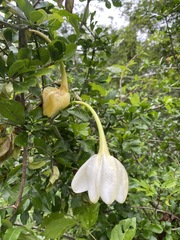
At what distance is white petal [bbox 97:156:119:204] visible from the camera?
0.54 metres

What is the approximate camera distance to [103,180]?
56 cm

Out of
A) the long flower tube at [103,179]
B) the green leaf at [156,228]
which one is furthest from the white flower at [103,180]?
the green leaf at [156,228]

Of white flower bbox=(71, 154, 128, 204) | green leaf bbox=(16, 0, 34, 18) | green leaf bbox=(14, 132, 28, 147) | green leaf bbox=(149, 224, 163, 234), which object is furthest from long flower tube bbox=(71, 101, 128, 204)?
green leaf bbox=(149, 224, 163, 234)

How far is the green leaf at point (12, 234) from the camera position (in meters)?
0.51

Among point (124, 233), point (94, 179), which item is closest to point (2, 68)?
point (94, 179)

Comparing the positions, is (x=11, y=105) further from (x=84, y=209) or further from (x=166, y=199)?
(x=166, y=199)

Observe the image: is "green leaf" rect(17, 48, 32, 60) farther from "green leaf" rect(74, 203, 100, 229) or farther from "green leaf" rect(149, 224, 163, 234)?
"green leaf" rect(149, 224, 163, 234)

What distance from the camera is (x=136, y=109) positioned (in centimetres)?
110

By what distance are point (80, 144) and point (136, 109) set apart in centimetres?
36

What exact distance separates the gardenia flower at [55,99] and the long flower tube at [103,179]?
10cm

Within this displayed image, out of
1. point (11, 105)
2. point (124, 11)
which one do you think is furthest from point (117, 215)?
point (124, 11)

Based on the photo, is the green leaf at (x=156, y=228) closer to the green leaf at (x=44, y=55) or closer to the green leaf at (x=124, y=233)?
the green leaf at (x=124, y=233)

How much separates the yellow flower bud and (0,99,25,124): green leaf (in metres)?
0.05

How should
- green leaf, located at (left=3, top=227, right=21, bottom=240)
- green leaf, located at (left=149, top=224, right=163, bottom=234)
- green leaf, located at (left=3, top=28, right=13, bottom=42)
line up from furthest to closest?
green leaf, located at (left=149, top=224, right=163, bottom=234), green leaf, located at (left=3, top=28, right=13, bottom=42), green leaf, located at (left=3, top=227, right=21, bottom=240)
